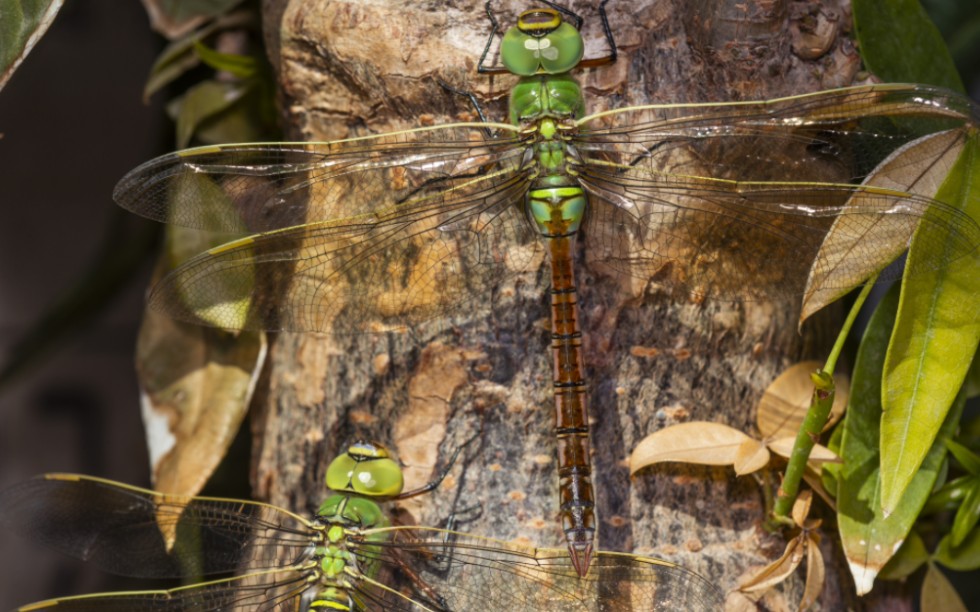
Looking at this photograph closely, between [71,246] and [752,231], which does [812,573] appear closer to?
[752,231]

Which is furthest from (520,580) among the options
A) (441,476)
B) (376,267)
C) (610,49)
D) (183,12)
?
(183,12)

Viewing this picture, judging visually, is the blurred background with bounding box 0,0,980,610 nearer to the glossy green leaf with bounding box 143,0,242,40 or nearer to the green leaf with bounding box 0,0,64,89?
the glossy green leaf with bounding box 143,0,242,40

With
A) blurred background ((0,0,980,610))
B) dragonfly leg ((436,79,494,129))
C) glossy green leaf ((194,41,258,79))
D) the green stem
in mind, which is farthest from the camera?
blurred background ((0,0,980,610))

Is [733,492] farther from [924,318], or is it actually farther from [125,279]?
[125,279]

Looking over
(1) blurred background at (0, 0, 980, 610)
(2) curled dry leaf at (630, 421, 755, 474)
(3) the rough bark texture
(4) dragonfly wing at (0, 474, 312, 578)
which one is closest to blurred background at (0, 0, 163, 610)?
(1) blurred background at (0, 0, 980, 610)

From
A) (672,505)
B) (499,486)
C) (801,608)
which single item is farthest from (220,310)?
(801,608)

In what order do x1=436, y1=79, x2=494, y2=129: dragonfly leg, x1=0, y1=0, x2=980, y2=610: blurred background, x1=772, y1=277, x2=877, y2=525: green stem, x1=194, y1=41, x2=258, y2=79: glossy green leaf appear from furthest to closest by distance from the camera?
x1=0, y1=0, x2=980, y2=610: blurred background, x1=194, y1=41, x2=258, y2=79: glossy green leaf, x1=436, y1=79, x2=494, y2=129: dragonfly leg, x1=772, y1=277, x2=877, y2=525: green stem
